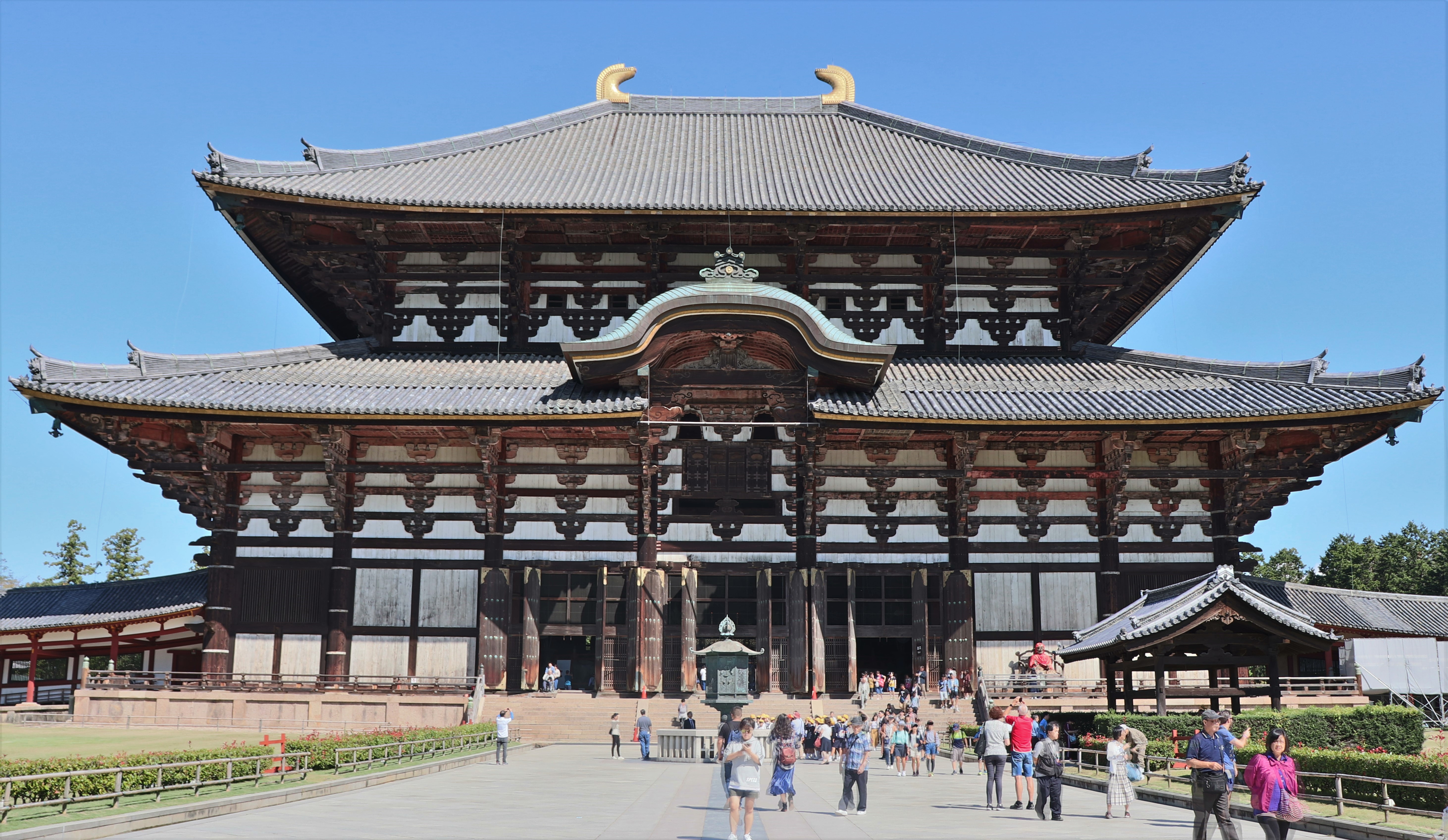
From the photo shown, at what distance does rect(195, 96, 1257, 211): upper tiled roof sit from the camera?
3400cm

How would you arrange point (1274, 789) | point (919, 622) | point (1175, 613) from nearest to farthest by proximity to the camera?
point (1274, 789) < point (1175, 613) < point (919, 622)

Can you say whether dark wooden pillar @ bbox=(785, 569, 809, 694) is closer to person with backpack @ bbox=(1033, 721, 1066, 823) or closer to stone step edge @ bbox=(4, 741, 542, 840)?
stone step edge @ bbox=(4, 741, 542, 840)

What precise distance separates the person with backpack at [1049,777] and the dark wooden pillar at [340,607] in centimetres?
2049

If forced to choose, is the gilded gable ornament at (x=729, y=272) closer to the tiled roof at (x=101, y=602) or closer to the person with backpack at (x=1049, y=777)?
the person with backpack at (x=1049, y=777)

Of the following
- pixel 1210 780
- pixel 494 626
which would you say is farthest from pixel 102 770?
pixel 494 626

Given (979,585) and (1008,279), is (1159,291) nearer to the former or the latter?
(1008,279)

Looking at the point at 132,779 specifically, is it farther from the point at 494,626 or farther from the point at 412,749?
the point at 494,626

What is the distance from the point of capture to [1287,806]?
1259 cm

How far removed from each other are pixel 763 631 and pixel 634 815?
618 inches

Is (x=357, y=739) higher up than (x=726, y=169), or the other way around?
(x=726, y=169)

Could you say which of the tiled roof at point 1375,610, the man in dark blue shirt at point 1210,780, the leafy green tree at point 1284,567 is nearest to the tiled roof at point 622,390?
the tiled roof at point 1375,610

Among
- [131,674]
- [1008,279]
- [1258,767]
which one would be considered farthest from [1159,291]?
[131,674]

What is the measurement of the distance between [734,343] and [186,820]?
1969 centimetres

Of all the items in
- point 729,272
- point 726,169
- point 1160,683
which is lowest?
point 1160,683
